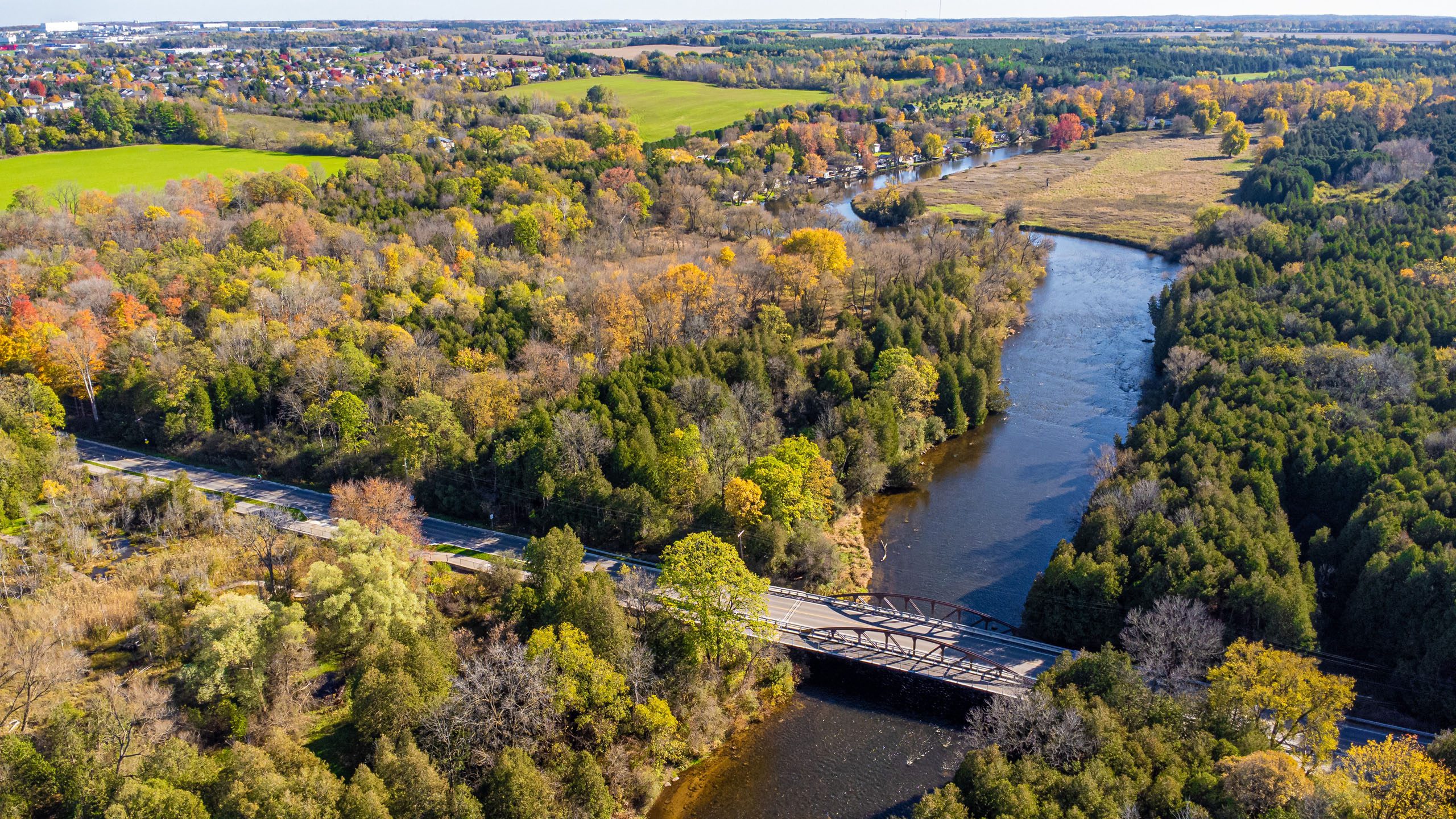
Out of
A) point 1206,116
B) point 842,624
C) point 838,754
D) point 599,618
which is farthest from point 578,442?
point 1206,116

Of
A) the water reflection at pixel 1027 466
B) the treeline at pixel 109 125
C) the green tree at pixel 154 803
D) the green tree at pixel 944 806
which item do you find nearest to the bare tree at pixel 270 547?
the green tree at pixel 154 803

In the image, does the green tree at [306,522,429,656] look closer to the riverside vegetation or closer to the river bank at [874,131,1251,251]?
the riverside vegetation

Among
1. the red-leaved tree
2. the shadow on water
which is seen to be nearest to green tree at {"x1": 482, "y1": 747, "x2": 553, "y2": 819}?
the shadow on water

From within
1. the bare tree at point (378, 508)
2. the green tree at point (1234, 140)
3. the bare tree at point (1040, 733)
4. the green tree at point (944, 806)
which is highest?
the green tree at point (1234, 140)

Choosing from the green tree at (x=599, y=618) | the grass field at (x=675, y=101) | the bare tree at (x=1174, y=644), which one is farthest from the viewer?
the grass field at (x=675, y=101)

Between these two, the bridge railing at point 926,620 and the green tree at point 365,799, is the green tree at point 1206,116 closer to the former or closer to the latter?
the bridge railing at point 926,620

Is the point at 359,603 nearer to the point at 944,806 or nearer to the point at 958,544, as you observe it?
the point at 944,806
